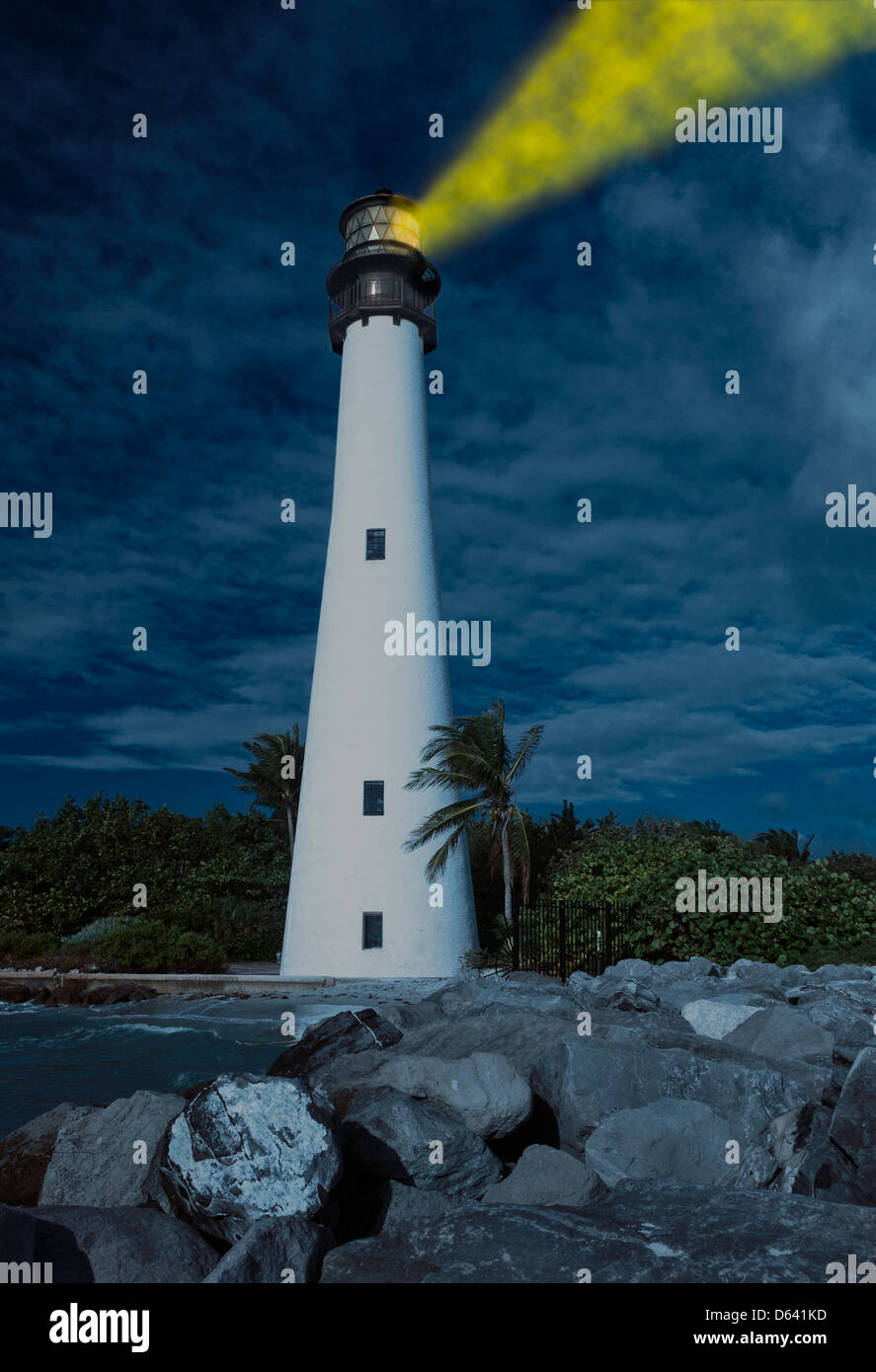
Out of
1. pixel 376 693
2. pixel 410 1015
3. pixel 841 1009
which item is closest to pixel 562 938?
pixel 410 1015

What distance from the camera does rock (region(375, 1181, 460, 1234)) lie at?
658cm

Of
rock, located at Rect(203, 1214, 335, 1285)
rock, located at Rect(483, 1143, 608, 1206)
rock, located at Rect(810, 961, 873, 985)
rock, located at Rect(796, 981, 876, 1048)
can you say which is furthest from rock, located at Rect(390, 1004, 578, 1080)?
rock, located at Rect(810, 961, 873, 985)

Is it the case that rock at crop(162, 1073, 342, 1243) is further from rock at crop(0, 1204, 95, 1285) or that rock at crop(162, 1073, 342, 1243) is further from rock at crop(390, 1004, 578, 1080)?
rock at crop(390, 1004, 578, 1080)

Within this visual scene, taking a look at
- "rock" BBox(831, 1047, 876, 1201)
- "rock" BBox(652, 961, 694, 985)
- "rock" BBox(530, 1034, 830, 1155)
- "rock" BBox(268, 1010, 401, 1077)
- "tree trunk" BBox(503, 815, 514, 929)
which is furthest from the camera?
"tree trunk" BBox(503, 815, 514, 929)

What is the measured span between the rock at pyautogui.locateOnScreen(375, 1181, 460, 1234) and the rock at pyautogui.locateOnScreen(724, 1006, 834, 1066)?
3740 mm

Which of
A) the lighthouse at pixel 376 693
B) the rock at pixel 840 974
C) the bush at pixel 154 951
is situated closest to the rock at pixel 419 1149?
the rock at pixel 840 974

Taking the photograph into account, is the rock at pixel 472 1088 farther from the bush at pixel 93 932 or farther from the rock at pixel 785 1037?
the bush at pixel 93 932

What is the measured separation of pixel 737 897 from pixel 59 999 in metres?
15.5

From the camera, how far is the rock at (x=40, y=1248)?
16.6ft

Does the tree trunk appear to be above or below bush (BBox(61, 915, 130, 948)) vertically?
above

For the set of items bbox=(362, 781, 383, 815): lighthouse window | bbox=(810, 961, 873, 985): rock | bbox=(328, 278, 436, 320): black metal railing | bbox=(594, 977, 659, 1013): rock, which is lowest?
bbox=(810, 961, 873, 985): rock
